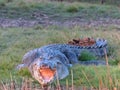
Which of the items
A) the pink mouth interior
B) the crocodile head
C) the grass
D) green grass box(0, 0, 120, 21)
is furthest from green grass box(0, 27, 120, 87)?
green grass box(0, 0, 120, 21)

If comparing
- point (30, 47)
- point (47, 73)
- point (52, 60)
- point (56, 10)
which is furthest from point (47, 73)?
point (56, 10)

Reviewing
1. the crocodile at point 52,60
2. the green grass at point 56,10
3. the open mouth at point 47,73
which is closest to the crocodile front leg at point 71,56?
the crocodile at point 52,60

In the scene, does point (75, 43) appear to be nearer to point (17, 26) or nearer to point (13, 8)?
point (17, 26)

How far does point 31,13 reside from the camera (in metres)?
17.3

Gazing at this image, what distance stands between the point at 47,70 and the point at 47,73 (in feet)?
0.14

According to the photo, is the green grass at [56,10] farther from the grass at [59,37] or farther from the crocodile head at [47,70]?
the crocodile head at [47,70]

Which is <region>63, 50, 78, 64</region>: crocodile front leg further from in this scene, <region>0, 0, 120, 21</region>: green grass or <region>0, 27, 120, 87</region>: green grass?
<region>0, 0, 120, 21</region>: green grass

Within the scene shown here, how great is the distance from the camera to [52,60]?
717cm

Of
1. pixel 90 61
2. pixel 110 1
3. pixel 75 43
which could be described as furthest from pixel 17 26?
pixel 110 1

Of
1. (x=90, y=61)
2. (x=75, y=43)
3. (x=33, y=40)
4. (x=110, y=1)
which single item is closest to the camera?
(x=90, y=61)

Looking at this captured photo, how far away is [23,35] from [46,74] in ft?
17.6

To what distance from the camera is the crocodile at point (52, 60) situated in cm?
656

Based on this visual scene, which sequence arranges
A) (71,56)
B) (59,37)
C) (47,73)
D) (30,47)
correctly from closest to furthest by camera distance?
(47,73), (71,56), (30,47), (59,37)

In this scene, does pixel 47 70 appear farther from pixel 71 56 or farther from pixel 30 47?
pixel 30 47
